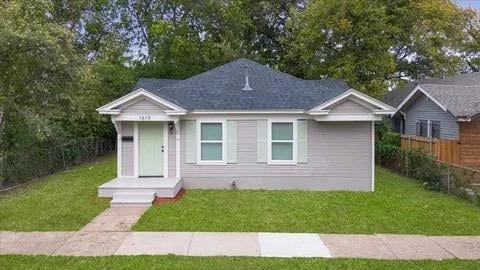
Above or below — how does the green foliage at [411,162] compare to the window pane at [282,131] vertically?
below

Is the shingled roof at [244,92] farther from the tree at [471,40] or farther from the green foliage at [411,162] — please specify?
the tree at [471,40]

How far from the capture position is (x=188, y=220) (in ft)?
34.7

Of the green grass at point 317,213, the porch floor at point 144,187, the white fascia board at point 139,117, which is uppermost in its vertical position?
the white fascia board at point 139,117

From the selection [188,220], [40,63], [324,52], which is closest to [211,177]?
[188,220]

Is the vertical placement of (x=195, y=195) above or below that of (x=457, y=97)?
below

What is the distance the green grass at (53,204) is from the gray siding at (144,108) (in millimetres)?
2765

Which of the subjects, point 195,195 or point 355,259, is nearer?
point 355,259

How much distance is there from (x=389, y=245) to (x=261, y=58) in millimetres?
26989

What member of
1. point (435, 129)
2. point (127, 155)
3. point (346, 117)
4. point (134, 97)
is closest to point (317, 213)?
point (346, 117)

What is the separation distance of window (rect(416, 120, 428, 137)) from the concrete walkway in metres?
15.8

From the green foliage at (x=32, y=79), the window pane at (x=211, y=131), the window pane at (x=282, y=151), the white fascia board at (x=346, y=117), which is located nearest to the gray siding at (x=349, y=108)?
the white fascia board at (x=346, y=117)

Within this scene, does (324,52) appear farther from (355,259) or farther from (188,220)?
(355,259)

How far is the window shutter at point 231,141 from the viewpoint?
15.6 m

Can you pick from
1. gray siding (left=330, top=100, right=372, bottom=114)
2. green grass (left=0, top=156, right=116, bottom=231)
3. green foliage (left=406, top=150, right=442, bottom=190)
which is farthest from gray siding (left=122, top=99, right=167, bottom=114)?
green foliage (left=406, top=150, right=442, bottom=190)
